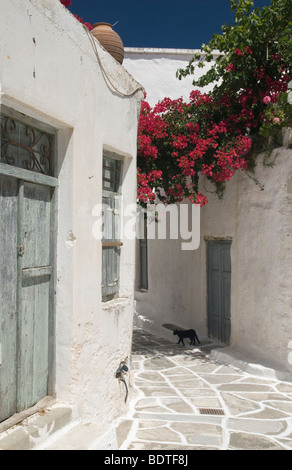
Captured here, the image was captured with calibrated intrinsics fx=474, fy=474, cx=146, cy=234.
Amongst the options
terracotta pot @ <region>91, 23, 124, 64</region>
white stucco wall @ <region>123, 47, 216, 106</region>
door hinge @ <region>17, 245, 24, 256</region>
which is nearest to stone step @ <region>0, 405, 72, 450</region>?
door hinge @ <region>17, 245, 24, 256</region>

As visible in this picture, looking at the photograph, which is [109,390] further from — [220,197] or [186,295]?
[186,295]

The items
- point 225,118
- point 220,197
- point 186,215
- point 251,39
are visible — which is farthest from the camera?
point 186,215

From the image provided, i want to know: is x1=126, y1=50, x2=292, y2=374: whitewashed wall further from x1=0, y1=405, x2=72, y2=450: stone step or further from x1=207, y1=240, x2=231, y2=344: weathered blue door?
x1=0, y1=405, x2=72, y2=450: stone step

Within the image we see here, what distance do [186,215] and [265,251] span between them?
105 inches

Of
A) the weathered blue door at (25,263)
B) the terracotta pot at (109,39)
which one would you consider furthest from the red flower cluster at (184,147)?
the weathered blue door at (25,263)

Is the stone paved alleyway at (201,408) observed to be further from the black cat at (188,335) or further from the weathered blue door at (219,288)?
the weathered blue door at (219,288)

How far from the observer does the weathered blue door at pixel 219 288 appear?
8.81 m

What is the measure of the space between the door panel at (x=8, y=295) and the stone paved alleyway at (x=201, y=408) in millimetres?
1533

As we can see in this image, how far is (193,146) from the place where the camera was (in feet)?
25.9

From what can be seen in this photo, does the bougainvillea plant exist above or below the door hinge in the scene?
above

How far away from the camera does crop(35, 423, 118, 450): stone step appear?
10.9 feet

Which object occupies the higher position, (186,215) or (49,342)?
(186,215)
